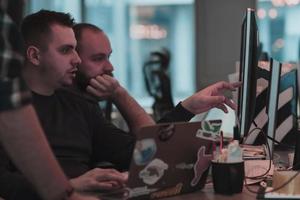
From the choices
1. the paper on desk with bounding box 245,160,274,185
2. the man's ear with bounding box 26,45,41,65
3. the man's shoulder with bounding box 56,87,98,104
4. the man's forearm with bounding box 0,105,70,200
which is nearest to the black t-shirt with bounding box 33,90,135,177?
the man's shoulder with bounding box 56,87,98,104

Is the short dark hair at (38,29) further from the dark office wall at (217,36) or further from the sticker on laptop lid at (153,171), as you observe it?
the dark office wall at (217,36)

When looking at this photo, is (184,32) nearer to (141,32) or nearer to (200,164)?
(141,32)

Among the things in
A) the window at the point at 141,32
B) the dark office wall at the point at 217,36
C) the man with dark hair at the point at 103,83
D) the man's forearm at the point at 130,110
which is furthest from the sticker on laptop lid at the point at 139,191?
the window at the point at 141,32

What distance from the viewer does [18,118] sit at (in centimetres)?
108

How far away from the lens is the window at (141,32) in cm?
729

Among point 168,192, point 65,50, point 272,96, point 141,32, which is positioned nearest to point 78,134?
point 65,50

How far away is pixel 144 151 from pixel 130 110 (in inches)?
36.8

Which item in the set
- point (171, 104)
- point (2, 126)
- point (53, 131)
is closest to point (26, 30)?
point (53, 131)

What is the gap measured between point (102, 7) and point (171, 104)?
2312 millimetres

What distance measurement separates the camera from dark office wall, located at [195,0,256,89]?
627cm

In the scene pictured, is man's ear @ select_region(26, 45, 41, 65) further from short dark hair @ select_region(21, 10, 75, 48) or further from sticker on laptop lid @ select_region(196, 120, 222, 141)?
sticker on laptop lid @ select_region(196, 120, 222, 141)

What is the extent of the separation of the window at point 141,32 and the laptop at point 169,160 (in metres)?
5.62

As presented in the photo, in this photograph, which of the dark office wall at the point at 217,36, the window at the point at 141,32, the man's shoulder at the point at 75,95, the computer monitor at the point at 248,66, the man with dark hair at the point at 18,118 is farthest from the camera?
the window at the point at 141,32

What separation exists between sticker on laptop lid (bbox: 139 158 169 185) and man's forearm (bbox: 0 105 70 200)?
0.26m
